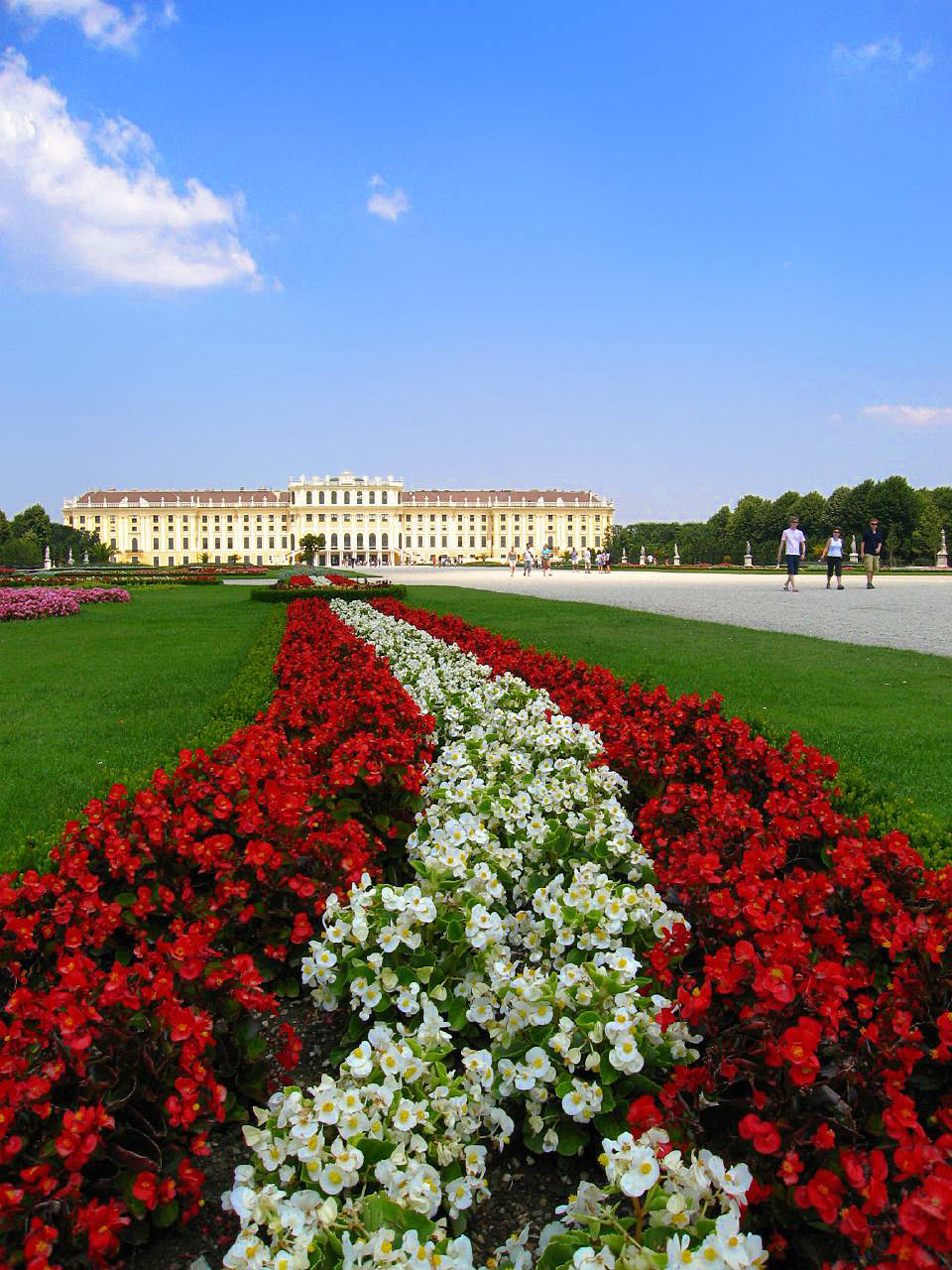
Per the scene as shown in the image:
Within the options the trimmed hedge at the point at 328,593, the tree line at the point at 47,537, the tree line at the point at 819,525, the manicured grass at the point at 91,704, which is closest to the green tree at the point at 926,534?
the tree line at the point at 819,525

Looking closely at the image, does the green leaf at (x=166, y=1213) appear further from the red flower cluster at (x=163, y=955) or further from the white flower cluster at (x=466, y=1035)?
the white flower cluster at (x=466, y=1035)

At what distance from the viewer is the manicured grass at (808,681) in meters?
4.69

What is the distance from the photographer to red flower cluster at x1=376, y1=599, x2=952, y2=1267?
53.1 inches

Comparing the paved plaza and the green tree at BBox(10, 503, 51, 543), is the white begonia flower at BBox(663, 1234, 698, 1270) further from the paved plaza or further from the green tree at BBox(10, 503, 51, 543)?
the green tree at BBox(10, 503, 51, 543)

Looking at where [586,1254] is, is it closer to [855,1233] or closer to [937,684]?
[855,1233]

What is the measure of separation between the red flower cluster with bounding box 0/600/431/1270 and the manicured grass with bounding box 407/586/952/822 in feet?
7.57

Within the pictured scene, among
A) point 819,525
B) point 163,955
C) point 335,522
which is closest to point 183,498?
point 335,522

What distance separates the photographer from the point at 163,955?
202cm

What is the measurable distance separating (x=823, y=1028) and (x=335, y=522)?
4264 inches

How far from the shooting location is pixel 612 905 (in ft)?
7.85

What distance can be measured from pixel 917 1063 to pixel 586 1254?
0.81 meters

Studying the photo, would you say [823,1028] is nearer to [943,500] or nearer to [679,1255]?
[679,1255]

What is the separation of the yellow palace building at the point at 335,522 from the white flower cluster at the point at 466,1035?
103354mm

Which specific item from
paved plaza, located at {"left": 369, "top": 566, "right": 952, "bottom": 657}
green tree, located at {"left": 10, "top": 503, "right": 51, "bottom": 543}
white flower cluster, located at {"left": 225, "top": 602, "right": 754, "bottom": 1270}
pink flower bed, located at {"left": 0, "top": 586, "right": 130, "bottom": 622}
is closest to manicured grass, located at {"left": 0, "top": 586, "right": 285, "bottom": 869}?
pink flower bed, located at {"left": 0, "top": 586, "right": 130, "bottom": 622}
